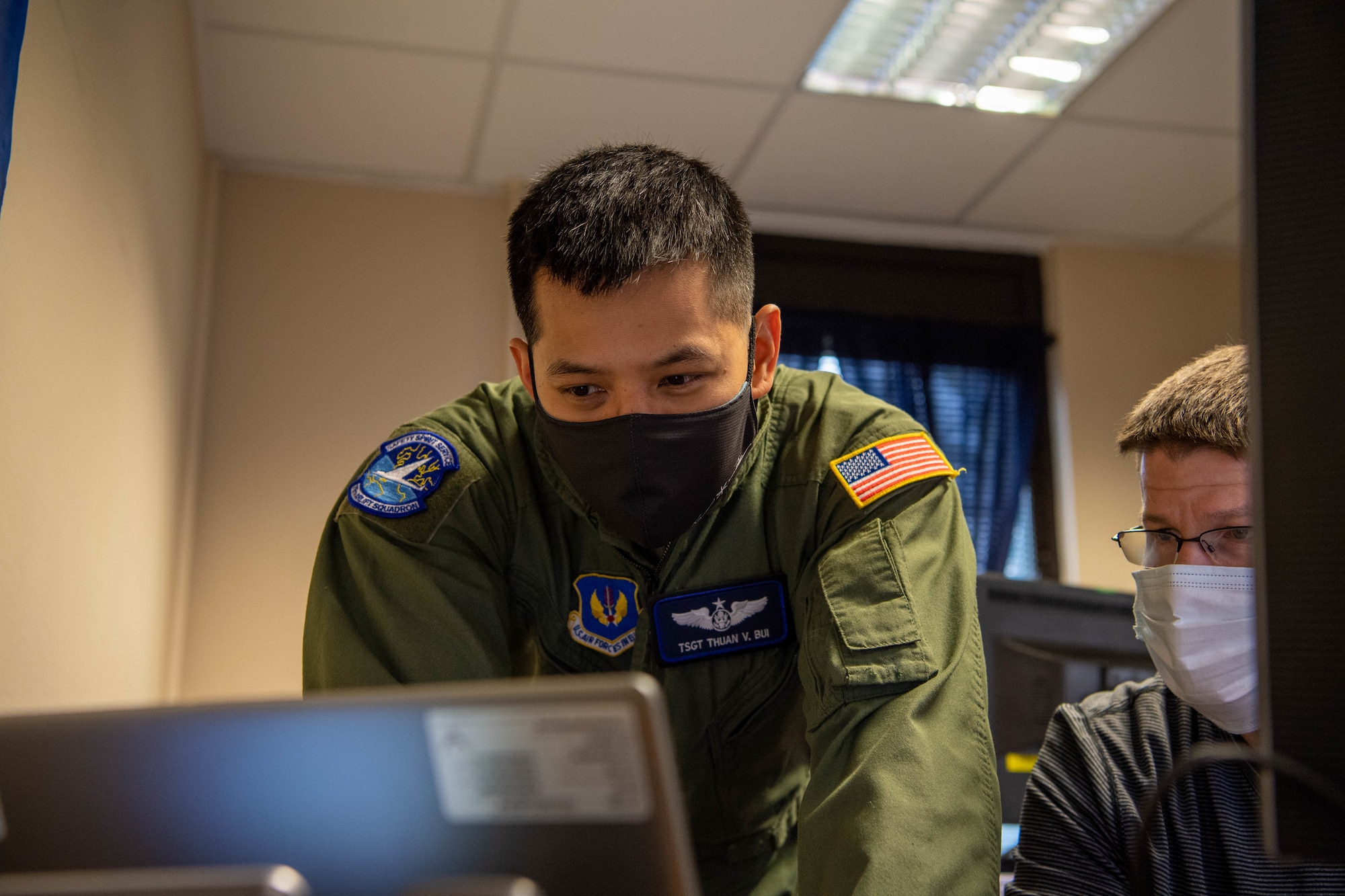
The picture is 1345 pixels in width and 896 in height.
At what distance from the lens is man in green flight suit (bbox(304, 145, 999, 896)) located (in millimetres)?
1004

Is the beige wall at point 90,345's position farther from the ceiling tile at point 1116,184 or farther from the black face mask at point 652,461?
the ceiling tile at point 1116,184

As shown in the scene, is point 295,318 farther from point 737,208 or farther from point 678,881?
point 678,881

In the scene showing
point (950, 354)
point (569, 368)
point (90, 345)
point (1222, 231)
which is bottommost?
point (569, 368)

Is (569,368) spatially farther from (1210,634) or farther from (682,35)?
(682,35)

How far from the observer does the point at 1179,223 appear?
3.96m

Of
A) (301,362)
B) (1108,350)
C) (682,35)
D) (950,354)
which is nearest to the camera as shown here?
(682,35)

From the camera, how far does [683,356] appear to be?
1070 mm

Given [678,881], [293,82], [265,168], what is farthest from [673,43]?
[678,881]

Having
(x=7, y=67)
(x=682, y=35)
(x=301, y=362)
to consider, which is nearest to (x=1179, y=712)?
(x=7, y=67)

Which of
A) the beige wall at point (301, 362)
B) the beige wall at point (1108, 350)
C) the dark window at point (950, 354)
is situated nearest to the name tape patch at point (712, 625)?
the beige wall at point (301, 362)

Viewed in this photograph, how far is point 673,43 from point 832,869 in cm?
238

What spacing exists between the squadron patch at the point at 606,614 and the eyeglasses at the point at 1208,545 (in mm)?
561

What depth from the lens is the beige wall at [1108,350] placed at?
3920mm

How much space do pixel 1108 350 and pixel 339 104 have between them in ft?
9.06
